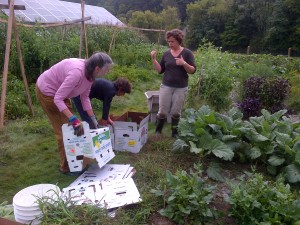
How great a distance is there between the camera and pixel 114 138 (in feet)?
14.0

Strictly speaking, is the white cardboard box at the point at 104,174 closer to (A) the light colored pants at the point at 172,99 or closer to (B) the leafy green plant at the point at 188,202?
(B) the leafy green plant at the point at 188,202

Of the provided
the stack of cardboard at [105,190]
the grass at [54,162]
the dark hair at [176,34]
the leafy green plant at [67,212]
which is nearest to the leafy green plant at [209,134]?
the grass at [54,162]

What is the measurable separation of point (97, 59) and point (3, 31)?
14.5ft

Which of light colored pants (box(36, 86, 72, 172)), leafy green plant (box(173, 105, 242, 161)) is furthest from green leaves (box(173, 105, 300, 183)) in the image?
light colored pants (box(36, 86, 72, 172))

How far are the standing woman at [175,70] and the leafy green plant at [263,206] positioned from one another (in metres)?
1.93

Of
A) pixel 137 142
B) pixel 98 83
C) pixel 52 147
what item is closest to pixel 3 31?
pixel 52 147

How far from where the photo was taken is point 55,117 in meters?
3.48

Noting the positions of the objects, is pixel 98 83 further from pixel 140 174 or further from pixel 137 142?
pixel 140 174

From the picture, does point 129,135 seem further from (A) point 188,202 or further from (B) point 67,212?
(B) point 67,212

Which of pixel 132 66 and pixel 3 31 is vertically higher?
pixel 3 31

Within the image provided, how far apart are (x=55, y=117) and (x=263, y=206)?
2.32m

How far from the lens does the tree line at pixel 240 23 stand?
30.6 metres

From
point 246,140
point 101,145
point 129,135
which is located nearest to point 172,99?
point 129,135

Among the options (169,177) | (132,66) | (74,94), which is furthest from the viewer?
(132,66)
